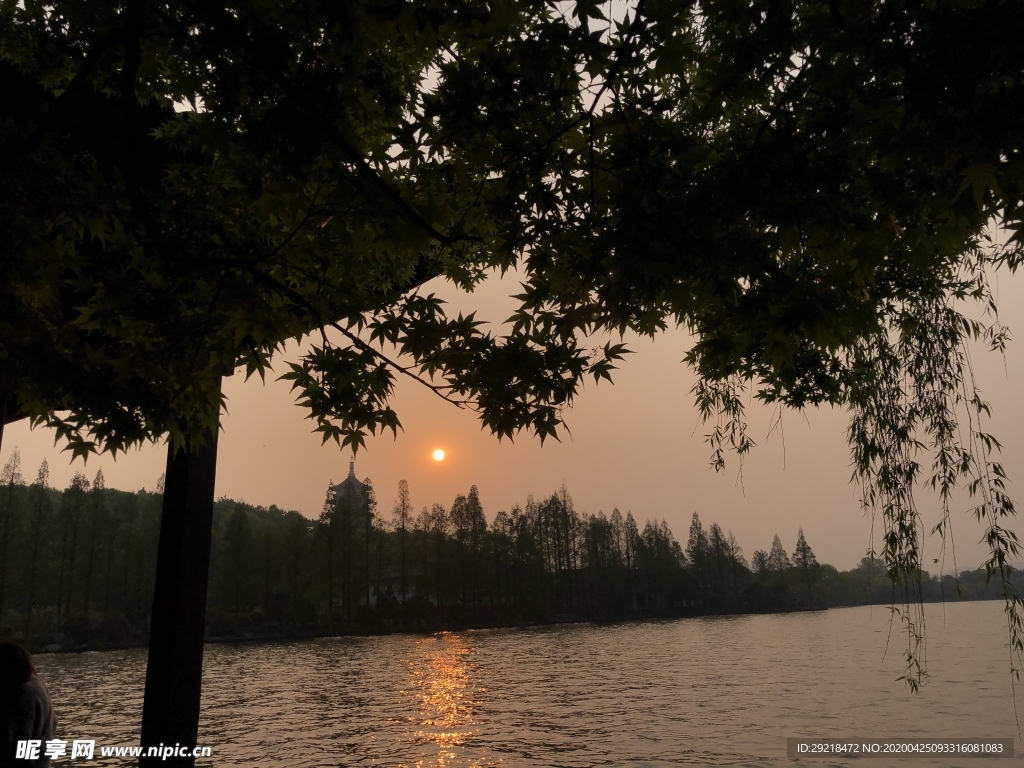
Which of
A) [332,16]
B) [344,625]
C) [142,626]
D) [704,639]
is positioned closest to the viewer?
[332,16]

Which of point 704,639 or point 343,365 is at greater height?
point 343,365

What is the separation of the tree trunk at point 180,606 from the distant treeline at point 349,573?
182ft

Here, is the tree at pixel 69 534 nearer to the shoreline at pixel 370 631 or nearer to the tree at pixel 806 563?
the shoreline at pixel 370 631

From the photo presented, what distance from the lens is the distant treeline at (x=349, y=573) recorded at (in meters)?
61.2

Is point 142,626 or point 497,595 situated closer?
point 142,626

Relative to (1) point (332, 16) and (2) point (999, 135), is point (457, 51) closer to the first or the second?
(1) point (332, 16)

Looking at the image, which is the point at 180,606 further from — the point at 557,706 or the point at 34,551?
the point at 34,551

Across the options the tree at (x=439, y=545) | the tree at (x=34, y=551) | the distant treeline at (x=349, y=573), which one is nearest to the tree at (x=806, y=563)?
the distant treeline at (x=349, y=573)

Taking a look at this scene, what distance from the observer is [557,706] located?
1827cm

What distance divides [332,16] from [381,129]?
0.73m

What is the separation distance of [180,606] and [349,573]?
70.5 m

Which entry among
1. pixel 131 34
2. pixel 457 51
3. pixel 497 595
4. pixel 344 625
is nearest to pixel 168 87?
pixel 131 34

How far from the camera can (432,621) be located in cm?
6712

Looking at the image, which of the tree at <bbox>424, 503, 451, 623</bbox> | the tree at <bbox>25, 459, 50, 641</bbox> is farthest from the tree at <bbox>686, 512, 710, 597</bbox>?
the tree at <bbox>25, 459, 50, 641</bbox>
